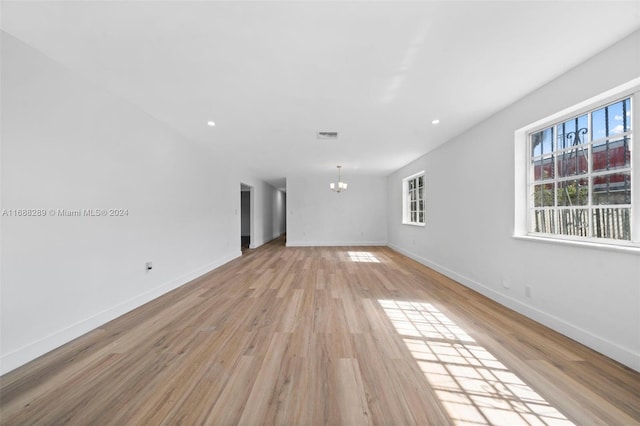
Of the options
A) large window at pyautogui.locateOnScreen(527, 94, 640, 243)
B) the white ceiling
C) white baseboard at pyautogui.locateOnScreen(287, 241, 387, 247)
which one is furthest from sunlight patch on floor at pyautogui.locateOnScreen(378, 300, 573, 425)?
white baseboard at pyautogui.locateOnScreen(287, 241, 387, 247)

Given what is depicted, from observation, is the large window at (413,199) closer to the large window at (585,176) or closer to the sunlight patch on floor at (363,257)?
the sunlight patch on floor at (363,257)

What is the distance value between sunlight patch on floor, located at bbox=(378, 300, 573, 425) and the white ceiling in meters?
2.37

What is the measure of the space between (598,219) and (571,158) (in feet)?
2.11

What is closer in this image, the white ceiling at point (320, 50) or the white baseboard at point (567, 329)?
the white ceiling at point (320, 50)

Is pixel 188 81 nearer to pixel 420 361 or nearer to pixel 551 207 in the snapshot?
pixel 420 361

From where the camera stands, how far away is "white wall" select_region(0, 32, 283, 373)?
1.68m

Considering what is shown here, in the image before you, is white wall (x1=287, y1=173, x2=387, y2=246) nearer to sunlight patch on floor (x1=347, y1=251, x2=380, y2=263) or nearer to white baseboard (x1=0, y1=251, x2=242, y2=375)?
sunlight patch on floor (x1=347, y1=251, x2=380, y2=263)

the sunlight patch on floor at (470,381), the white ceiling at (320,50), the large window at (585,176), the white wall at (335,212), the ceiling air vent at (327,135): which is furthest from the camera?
the white wall at (335,212)

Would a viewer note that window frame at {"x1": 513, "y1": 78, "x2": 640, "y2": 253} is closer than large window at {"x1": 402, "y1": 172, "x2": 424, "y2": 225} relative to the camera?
Yes

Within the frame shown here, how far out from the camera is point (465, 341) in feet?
6.57

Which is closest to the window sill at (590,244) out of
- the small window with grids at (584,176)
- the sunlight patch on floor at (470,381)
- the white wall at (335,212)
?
the small window with grids at (584,176)

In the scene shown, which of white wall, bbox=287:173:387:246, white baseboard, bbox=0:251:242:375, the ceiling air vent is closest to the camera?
white baseboard, bbox=0:251:242:375

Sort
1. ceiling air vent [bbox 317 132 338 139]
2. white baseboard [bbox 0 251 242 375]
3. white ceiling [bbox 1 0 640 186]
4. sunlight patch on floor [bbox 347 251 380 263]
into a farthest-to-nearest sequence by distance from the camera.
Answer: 1. sunlight patch on floor [bbox 347 251 380 263]
2. ceiling air vent [bbox 317 132 338 139]
3. white baseboard [bbox 0 251 242 375]
4. white ceiling [bbox 1 0 640 186]

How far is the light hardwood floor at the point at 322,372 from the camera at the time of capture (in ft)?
4.21
